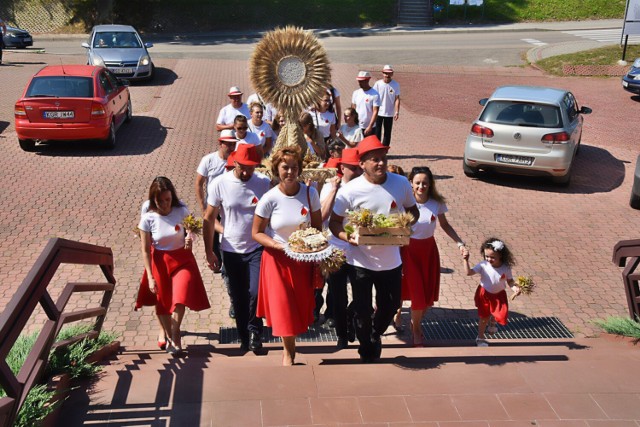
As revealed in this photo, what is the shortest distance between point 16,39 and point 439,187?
24134mm

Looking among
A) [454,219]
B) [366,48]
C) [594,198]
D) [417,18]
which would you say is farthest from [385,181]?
[417,18]

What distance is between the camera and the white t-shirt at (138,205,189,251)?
650 cm

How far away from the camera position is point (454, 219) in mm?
11438

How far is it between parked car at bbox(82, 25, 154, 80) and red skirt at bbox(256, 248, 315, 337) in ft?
54.8

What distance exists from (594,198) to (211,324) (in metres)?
7.84

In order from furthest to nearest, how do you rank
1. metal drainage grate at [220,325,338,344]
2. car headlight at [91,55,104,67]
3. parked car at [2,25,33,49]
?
parked car at [2,25,33,49]
car headlight at [91,55,104,67]
metal drainage grate at [220,325,338,344]

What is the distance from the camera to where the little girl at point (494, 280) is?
6980 millimetres

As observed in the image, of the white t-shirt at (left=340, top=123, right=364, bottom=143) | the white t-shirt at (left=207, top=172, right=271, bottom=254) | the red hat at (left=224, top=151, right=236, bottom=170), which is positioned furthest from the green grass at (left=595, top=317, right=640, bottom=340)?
the white t-shirt at (left=340, top=123, right=364, bottom=143)

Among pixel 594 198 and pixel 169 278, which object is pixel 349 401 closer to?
pixel 169 278

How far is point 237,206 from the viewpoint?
6426mm

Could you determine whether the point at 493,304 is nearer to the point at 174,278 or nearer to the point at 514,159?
the point at 174,278

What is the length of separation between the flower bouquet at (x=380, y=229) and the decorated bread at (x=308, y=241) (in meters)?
0.26

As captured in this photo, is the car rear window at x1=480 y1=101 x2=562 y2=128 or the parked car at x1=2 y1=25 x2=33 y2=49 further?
the parked car at x1=2 y1=25 x2=33 y2=49

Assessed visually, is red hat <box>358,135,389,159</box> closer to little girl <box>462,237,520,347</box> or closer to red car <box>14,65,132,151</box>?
little girl <box>462,237,520,347</box>
